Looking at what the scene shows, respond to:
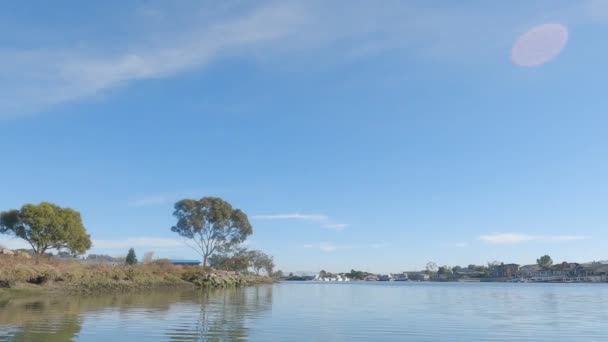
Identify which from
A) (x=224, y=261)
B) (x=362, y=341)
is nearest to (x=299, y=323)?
(x=362, y=341)

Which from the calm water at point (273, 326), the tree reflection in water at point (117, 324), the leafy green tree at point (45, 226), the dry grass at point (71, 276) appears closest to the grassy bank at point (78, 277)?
the dry grass at point (71, 276)

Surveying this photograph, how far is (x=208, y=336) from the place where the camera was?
15.2m

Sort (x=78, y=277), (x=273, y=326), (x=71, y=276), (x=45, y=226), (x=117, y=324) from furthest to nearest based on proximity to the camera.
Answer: (x=45, y=226) < (x=78, y=277) < (x=71, y=276) < (x=273, y=326) < (x=117, y=324)

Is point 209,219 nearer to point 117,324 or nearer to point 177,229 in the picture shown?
point 177,229

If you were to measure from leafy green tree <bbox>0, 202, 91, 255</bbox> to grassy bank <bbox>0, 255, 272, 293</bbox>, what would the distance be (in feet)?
50.4

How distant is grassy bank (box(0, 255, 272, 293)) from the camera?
107 feet

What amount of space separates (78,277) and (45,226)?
29381 millimetres

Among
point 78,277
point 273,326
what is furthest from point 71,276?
point 273,326

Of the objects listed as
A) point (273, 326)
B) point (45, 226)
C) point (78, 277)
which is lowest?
point (273, 326)

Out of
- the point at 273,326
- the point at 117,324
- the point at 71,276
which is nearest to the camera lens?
the point at 117,324

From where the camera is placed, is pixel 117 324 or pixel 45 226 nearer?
pixel 117 324

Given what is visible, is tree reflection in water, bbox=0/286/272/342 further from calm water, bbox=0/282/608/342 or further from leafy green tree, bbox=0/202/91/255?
leafy green tree, bbox=0/202/91/255

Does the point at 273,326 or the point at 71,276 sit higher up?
the point at 71,276

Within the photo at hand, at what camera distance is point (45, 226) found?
63344 millimetres
